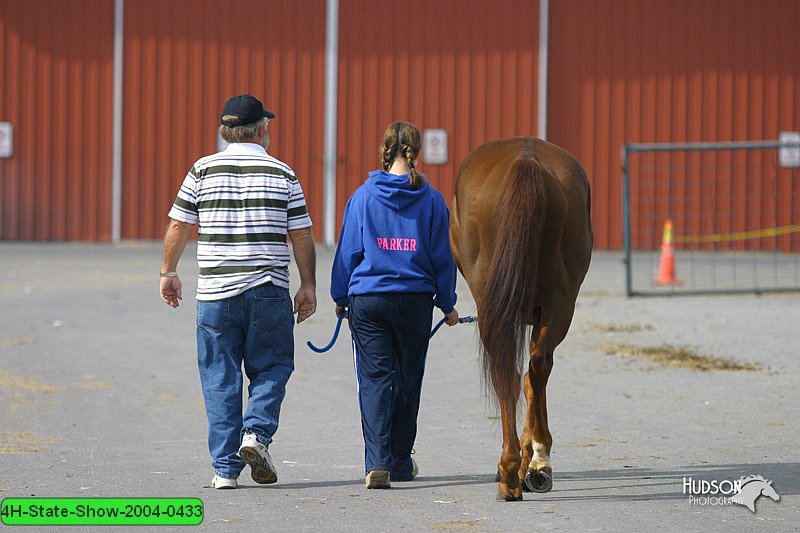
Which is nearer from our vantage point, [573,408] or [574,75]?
[573,408]

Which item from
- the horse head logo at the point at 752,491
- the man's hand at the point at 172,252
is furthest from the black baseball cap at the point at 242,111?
the horse head logo at the point at 752,491

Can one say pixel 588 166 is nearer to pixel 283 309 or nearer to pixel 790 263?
pixel 790 263

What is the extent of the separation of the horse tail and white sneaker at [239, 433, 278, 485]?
1.12 metres

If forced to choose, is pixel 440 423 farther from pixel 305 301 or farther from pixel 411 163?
pixel 411 163

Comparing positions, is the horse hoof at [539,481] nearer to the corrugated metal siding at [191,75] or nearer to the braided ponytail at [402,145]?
the braided ponytail at [402,145]

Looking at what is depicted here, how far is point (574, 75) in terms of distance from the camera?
23.7 metres

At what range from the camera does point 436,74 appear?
23.5 metres

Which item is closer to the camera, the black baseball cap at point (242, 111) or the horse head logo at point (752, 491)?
the horse head logo at point (752, 491)

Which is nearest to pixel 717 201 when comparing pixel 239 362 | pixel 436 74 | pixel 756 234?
pixel 756 234

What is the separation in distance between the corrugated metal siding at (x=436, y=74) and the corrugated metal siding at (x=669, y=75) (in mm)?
691

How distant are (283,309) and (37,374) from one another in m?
4.37

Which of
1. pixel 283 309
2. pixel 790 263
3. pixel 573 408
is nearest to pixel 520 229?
pixel 283 309

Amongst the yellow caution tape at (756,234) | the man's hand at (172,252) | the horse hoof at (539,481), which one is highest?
the man's hand at (172,252)

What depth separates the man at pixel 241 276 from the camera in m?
6.40
